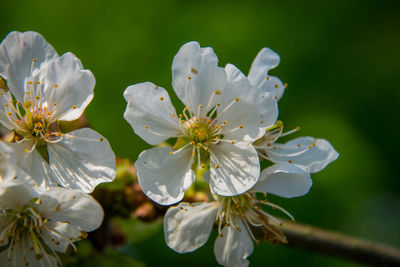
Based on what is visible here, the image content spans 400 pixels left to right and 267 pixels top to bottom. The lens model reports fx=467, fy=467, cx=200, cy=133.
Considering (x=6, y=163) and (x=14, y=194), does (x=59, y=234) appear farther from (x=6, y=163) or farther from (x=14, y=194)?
(x=6, y=163)

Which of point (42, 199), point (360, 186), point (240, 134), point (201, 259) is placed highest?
point (240, 134)

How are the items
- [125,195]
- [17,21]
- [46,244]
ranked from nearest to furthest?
[46,244], [125,195], [17,21]

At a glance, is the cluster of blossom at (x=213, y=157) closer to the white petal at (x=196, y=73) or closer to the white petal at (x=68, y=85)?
the white petal at (x=196, y=73)

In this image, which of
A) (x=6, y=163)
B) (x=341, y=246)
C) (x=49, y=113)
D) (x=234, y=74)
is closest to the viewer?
(x=6, y=163)

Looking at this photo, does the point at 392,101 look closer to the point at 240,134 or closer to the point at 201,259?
the point at 201,259

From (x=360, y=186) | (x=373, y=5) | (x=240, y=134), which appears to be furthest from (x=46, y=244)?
(x=373, y=5)

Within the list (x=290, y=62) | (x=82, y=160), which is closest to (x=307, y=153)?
(x=82, y=160)
